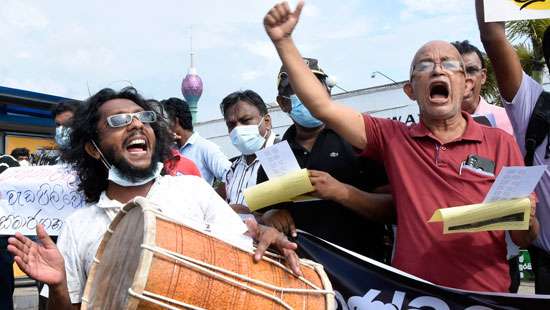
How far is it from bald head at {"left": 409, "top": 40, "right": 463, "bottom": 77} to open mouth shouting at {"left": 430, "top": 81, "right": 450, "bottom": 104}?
15cm

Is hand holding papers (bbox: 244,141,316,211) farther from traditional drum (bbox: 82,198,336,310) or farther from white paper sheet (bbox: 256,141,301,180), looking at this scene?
traditional drum (bbox: 82,198,336,310)

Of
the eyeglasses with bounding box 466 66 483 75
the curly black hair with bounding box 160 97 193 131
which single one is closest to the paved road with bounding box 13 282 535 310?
the curly black hair with bounding box 160 97 193 131

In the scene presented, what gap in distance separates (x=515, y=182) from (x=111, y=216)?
185 cm

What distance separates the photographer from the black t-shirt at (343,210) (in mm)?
3309

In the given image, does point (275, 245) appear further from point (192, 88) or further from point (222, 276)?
point (192, 88)

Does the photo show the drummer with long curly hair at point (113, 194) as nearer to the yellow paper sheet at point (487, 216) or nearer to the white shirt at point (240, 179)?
the yellow paper sheet at point (487, 216)

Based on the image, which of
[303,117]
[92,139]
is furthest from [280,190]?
[92,139]

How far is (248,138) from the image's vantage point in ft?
16.2

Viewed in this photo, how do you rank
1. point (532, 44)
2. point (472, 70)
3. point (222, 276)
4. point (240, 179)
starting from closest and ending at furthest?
point (222, 276) → point (472, 70) → point (240, 179) → point (532, 44)

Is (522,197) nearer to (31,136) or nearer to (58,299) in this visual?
(58,299)

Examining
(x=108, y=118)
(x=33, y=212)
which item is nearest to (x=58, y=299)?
(x=108, y=118)

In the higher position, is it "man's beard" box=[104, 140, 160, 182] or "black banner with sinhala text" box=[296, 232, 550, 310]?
"man's beard" box=[104, 140, 160, 182]

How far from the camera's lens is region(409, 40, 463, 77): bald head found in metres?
2.89

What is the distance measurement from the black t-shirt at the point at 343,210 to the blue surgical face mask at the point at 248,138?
60.5 inches
